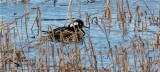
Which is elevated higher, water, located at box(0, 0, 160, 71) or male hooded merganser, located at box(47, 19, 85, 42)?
male hooded merganser, located at box(47, 19, 85, 42)

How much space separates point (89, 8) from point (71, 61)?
835 centimetres

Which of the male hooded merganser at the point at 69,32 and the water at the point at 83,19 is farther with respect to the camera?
the water at the point at 83,19

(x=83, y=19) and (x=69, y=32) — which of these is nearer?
(x=69, y=32)

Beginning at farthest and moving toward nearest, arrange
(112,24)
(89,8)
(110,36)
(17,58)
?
(89,8) < (112,24) < (110,36) < (17,58)

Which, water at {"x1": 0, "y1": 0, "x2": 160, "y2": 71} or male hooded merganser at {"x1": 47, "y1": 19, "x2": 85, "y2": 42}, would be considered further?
water at {"x1": 0, "y1": 0, "x2": 160, "y2": 71}

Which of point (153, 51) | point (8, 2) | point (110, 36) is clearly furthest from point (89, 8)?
point (153, 51)

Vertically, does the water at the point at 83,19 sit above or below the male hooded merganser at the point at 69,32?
below

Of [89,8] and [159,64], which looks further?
[89,8]

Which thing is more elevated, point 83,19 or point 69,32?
point 69,32

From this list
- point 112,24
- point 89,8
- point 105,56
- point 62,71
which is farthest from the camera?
point 89,8

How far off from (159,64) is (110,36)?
4624mm

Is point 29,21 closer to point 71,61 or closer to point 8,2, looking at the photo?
point 8,2

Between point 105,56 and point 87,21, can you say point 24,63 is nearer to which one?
point 105,56

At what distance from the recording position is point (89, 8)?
52.9 ft
